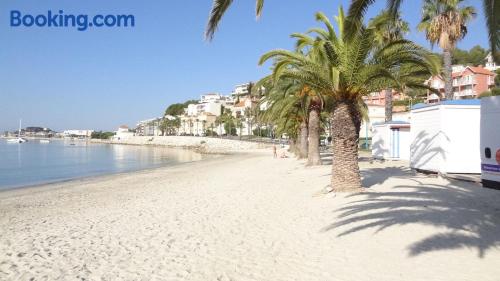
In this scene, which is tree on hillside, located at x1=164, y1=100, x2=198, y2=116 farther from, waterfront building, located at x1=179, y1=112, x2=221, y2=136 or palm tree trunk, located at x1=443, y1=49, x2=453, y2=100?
palm tree trunk, located at x1=443, y1=49, x2=453, y2=100

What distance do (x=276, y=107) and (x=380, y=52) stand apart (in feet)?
44.3

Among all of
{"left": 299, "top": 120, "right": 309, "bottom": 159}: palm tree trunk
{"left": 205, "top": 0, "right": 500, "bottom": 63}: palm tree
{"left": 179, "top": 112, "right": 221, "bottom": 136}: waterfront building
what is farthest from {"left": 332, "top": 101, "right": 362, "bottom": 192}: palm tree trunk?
{"left": 179, "top": 112, "right": 221, "bottom": 136}: waterfront building

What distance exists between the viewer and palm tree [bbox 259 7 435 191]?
10.5 metres

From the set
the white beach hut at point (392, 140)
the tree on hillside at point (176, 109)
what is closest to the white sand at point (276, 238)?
the white beach hut at point (392, 140)

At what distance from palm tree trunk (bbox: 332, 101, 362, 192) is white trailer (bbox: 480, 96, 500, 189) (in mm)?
3076

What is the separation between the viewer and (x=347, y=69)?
10727mm

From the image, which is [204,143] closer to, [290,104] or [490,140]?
[290,104]

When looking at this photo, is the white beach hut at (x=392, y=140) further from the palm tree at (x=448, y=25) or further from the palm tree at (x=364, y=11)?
the palm tree at (x=364, y=11)

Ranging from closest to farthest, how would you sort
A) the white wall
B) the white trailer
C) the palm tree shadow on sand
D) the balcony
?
the palm tree shadow on sand < the white trailer < the white wall < the balcony

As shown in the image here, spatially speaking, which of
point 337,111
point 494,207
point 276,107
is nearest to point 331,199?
point 337,111

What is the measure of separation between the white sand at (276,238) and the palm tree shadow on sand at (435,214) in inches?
0.8

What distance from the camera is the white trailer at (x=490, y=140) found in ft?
31.7

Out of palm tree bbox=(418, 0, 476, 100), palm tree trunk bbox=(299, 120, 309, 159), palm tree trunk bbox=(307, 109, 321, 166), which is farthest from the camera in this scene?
palm tree trunk bbox=(299, 120, 309, 159)

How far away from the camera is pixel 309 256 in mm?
6148
